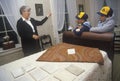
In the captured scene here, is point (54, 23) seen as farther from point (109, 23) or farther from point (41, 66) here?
point (41, 66)

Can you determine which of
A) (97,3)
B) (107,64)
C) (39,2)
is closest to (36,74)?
(107,64)

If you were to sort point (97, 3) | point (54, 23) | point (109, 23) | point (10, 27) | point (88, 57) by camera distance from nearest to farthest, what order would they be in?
point (88, 57) → point (109, 23) → point (10, 27) → point (54, 23) → point (97, 3)

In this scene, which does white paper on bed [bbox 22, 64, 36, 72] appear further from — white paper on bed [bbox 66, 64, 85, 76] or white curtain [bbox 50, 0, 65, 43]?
white curtain [bbox 50, 0, 65, 43]

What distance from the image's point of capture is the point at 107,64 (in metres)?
1.37

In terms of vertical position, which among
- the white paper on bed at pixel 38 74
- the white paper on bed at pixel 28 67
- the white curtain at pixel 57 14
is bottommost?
the white paper on bed at pixel 38 74

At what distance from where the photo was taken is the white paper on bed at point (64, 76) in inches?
36.3

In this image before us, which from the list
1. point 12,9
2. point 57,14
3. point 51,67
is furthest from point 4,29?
point 51,67

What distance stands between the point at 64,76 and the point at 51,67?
217 mm

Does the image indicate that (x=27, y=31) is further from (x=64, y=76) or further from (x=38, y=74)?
(x=64, y=76)

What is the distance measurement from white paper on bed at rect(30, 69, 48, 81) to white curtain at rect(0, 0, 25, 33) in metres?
1.37

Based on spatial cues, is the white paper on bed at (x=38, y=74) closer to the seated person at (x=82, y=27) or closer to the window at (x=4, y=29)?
the seated person at (x=82, y=27)

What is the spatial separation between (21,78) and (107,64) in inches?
39.5

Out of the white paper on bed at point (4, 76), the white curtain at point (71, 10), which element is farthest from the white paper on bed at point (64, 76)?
the white curtain at point (71, 10)

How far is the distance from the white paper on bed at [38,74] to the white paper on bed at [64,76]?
4.3 inches
